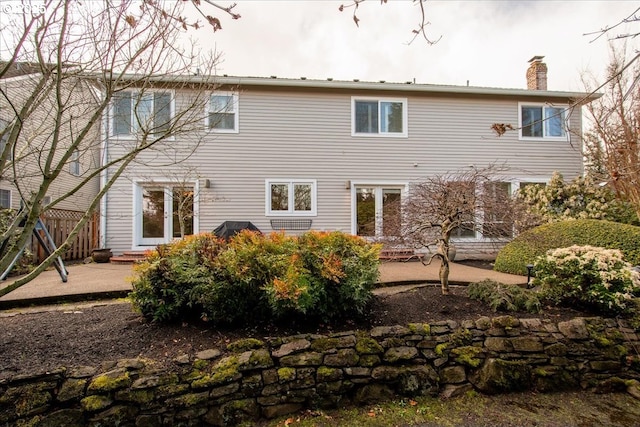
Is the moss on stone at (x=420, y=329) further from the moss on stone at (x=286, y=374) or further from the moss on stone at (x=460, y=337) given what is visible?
the moss on stone at (x=286, y=374)

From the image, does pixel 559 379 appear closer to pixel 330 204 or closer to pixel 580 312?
pixel 580 312

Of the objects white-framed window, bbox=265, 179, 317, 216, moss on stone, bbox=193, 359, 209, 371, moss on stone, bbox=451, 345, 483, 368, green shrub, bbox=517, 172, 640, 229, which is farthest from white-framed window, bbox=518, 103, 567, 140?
moss on stone, bbox=193, 359, 209, 371

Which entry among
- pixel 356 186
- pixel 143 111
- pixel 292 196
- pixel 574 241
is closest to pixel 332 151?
pixel 356 186

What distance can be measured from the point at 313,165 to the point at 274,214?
1.78m

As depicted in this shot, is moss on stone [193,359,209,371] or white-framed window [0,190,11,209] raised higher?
white-framed window [0,190,11,209]

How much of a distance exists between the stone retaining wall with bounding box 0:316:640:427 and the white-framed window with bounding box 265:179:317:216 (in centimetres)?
610

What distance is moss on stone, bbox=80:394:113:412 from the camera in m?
2.17

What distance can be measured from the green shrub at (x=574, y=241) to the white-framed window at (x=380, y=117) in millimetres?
4448

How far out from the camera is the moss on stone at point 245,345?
2.64m

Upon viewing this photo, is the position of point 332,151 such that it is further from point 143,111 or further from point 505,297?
point 505,297

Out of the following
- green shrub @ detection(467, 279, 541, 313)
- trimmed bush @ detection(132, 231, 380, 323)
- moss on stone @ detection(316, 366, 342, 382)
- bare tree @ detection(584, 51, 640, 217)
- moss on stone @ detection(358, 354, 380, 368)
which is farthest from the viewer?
bare tree @ detection(584, 51, 640, 217)

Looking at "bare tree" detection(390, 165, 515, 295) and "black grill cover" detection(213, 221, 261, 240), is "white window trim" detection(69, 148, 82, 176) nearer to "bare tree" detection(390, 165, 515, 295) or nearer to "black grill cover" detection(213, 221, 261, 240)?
"black grill cover" detection(213, 221, 261, 240)

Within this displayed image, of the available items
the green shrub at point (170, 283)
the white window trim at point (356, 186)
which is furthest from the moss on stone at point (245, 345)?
the white window trim at point (356, 186)

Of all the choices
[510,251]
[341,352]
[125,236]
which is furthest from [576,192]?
[125,236]
